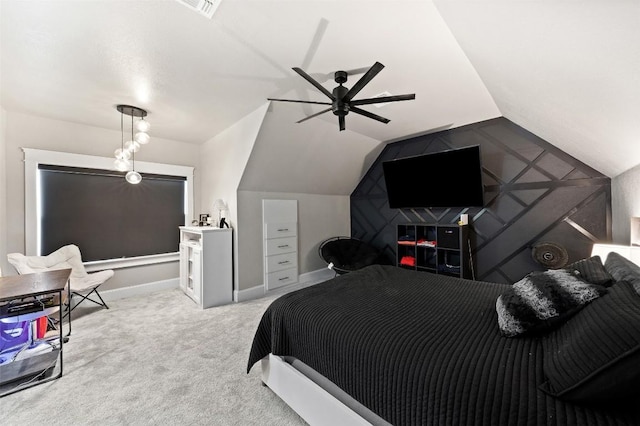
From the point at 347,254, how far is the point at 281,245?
1.33m

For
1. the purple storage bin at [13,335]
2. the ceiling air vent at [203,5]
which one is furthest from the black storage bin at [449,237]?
the purple storage bin at [13,335]

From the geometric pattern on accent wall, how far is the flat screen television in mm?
64

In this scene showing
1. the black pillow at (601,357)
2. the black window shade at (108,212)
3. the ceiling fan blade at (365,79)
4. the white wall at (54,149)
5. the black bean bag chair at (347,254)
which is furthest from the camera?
the black bean bag chair at (347,254)

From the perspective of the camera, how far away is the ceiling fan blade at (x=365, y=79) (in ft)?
5.66

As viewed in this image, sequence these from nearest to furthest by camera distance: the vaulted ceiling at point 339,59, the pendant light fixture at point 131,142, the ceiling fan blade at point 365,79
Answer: the vaulted ceiling at point 339,59 < the ceiling fan blade at point 365,79 < the pendant light fixture at point 131,142

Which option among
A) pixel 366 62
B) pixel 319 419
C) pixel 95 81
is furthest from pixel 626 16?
pixel 95 81

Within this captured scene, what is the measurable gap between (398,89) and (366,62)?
2.13 ft

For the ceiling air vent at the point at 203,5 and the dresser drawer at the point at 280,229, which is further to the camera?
the dresser drawer at the point at 280,229

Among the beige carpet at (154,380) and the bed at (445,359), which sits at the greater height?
the bed at (445,359)

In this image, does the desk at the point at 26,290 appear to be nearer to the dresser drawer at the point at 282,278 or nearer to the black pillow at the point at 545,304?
the dresser drawer at the point at 282,278

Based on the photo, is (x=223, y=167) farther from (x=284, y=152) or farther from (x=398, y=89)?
(x=398, y=89)

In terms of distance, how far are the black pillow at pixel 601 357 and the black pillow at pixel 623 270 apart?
0.17 m

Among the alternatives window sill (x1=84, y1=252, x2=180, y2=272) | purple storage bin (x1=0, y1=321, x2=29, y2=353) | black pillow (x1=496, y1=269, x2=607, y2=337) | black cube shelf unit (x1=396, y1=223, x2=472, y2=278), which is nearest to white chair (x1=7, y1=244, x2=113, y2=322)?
window sill (x1=84, y1=252, x2=180, y2=272)

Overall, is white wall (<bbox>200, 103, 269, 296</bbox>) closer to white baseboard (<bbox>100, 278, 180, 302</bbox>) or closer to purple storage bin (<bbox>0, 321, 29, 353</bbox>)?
white baseboard (<bbox>100, 278, 180, 302</bbox>)
